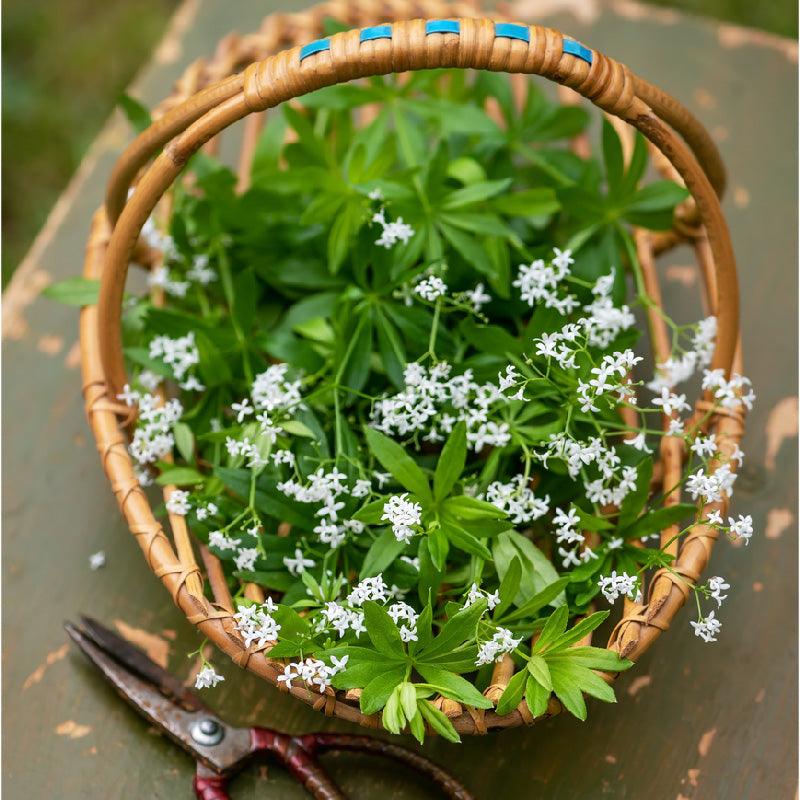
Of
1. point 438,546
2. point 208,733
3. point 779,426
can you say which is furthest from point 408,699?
point 779,426

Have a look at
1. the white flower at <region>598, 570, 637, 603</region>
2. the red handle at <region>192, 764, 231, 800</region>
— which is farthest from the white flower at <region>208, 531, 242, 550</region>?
the white flower at <region>598, 570, 637, 603</region>

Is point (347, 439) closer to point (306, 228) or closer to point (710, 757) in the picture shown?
point (306, 228)

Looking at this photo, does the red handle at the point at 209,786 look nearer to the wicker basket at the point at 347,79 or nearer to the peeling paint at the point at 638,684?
the wicker basket at the point at 347,79

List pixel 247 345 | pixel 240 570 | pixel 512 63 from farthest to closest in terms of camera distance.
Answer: pixel 247 345, pixel 240 570, pixel 512 63

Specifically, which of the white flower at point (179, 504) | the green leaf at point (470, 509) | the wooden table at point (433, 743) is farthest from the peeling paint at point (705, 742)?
the white flower at point (179, 504)

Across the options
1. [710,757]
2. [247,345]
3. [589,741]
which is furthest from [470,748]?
[247,345]

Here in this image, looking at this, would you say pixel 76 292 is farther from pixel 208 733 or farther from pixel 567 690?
pixel 567 690
